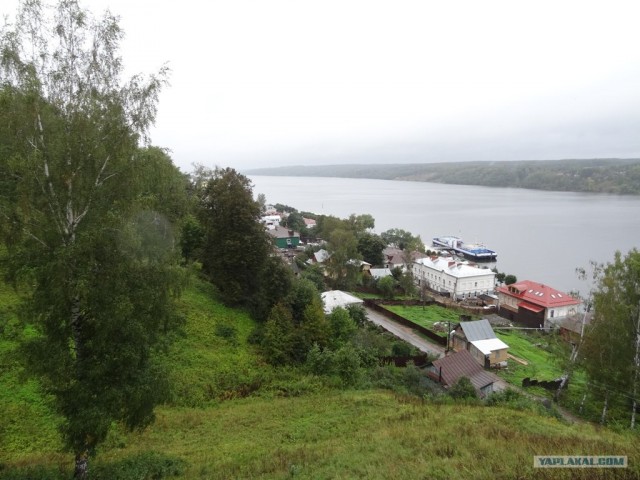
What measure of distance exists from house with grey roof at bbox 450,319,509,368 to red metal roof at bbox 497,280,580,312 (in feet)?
42.1

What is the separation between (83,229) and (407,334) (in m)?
23.7

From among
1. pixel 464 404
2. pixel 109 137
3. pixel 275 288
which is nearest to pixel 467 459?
pixel 464 404

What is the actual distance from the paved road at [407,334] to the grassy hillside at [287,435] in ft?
40.4

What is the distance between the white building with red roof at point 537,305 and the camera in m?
33.0

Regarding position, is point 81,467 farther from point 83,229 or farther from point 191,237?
point 191,237

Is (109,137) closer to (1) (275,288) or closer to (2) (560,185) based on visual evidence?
(1) (275,288)

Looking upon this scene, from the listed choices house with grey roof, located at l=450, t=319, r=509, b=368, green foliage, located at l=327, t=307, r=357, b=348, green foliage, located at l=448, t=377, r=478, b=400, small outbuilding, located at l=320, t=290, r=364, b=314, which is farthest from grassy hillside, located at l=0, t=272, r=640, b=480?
small outbuilding, located at l=320, t=290, r=364, b=314

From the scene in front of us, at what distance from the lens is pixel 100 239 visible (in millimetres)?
6047

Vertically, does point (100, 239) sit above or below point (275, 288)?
above

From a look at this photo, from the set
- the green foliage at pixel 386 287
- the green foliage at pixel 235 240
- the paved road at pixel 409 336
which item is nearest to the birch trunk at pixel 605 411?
the paved road at pixel 409 336

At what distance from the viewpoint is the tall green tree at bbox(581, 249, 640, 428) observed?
13.9 m

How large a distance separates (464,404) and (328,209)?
10047 centimetres

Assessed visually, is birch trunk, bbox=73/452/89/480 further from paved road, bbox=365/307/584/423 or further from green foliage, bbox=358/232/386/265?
green foliage, bbox=358/232/386/265

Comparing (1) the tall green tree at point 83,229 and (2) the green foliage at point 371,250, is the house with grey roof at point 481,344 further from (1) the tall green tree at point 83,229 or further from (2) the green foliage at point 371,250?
(2) the green foliage at point 371,250
